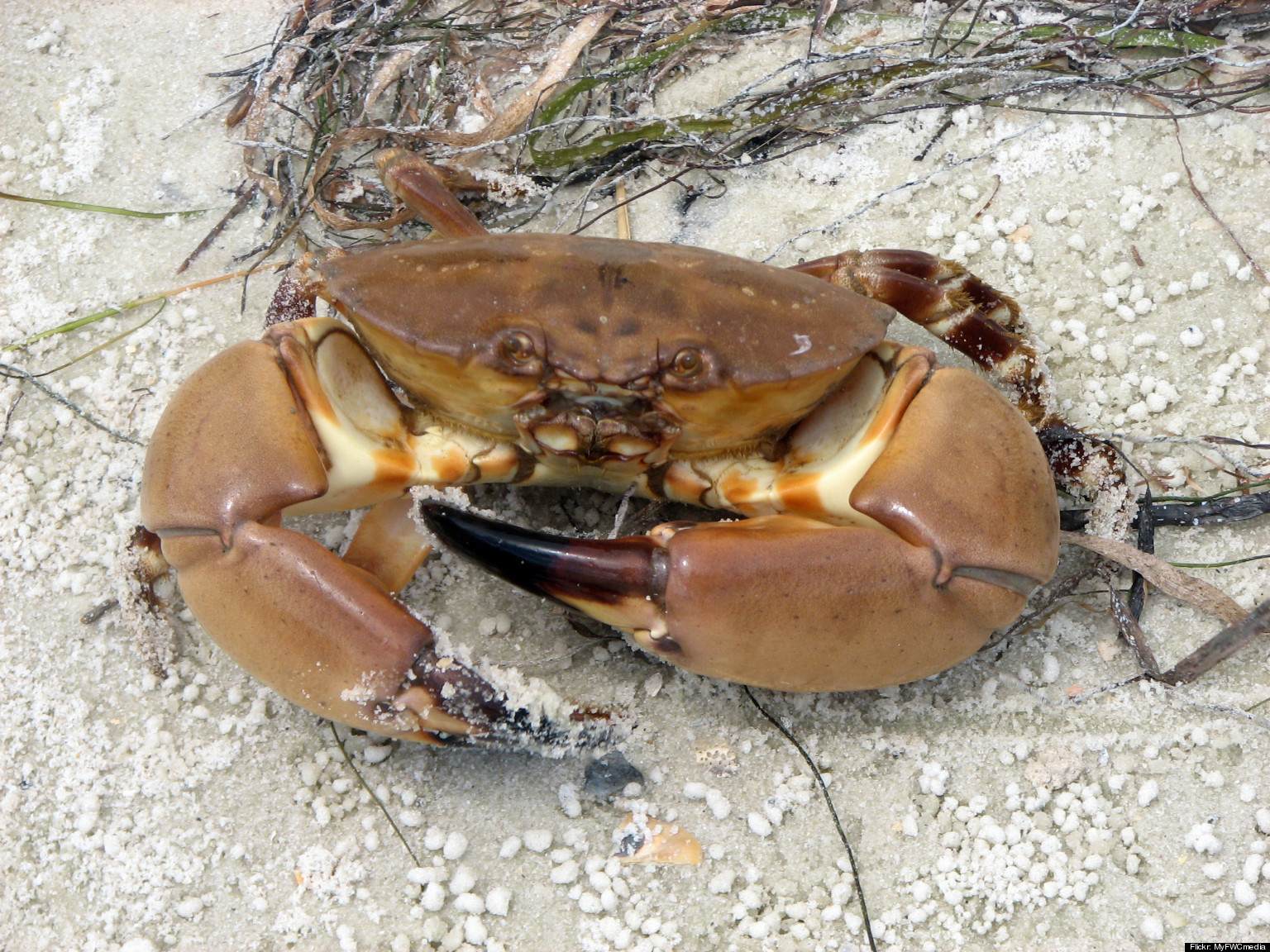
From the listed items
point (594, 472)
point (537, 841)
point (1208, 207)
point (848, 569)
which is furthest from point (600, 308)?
point (1208, 207)

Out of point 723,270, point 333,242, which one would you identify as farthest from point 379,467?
point 333,242

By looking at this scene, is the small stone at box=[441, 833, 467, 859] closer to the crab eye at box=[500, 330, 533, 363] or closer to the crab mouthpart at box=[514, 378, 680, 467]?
the crab mouthpart at box=[514, 378, 680, 467]

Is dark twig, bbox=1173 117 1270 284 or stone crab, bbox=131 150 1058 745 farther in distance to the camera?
dark twig, bbox=1173 117 1270 284

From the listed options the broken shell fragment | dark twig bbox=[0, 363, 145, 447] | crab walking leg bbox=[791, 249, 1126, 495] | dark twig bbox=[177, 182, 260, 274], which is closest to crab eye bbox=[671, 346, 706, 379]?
crab walking leg bbox=[791, 249, 1126, 495]

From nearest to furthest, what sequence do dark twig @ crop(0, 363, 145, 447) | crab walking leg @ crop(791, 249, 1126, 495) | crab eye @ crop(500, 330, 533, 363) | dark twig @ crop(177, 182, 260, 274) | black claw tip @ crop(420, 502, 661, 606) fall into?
black claw tip @ crop(420, 502, 661, 606), crab eye @ crop(500, 330, 533, 363), crab walking leg @ crop(791, 249, 1126, 495), dark twig @ crop(0, 363, 145, 447), dark twig @ crop(177, 182, 260, 274)

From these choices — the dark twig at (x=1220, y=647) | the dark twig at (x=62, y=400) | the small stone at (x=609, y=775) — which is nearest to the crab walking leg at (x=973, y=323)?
the dark twig at (x=1220, y=647)

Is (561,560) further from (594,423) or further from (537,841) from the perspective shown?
(537,841)

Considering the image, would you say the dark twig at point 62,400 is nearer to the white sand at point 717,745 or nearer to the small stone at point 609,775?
the white sand at point 717,745

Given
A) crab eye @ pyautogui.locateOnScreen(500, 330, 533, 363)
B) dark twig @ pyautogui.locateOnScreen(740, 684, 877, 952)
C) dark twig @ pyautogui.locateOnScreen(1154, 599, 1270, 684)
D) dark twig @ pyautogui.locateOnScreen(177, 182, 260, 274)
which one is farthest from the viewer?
dark twig @ pyautogui.locateOnScreen(177, 182, 260, 274)
